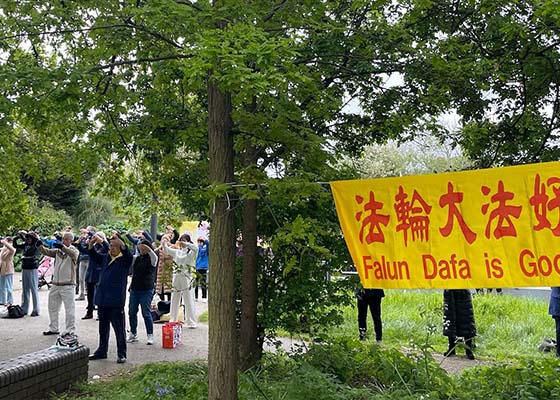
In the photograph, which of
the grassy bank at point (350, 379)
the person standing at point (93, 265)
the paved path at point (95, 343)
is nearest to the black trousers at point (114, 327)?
the paved path at point (95, 343)

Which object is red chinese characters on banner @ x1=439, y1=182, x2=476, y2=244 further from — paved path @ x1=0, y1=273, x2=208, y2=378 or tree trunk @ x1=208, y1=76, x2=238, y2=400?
paved path @ x1=0, y1=273, x2=208, y2=378

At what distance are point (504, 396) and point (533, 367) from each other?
0.55 metres

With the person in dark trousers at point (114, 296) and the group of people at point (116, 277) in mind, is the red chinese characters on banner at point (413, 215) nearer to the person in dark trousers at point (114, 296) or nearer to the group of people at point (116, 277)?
the group of people at point (116, 277)

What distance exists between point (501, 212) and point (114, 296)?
18.7 ft

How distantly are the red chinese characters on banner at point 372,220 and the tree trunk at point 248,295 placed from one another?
2.05 m

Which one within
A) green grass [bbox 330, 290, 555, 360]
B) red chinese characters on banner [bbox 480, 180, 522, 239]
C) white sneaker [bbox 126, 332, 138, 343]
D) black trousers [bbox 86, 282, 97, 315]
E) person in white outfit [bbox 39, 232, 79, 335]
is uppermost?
red chinese characters on banner [bbox 480, 180, 522, 239]

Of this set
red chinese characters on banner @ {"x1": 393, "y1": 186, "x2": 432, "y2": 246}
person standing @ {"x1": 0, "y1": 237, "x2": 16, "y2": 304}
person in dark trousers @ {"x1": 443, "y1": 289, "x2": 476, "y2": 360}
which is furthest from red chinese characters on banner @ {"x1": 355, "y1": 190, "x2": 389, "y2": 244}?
person standing @ {"x1": 0, "y1": 237, "x2": 16, "y2": 304}

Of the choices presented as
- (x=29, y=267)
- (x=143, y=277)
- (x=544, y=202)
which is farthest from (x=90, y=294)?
(x=544, y=202)

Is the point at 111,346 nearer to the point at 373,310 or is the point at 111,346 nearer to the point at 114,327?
the point at 114,327

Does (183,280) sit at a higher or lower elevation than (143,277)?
lower

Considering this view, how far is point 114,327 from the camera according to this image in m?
8.47

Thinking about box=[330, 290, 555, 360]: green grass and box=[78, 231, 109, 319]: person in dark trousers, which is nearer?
box=[78, 231, 109, 319]: person in dark trousers

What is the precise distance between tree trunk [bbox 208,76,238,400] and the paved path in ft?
11.3

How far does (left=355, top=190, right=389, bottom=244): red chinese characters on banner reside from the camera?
4.84m
